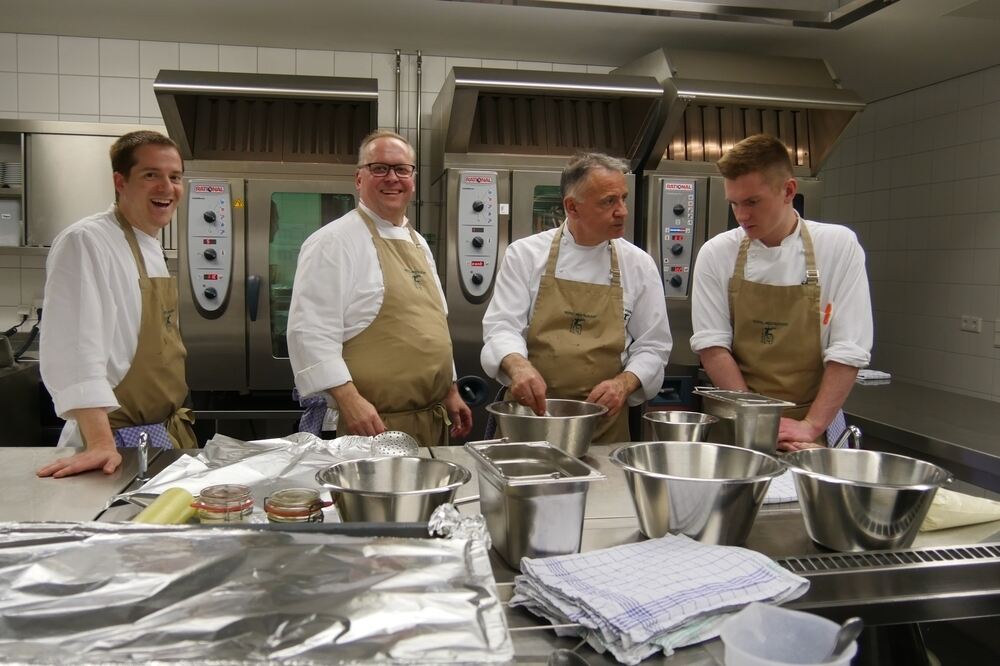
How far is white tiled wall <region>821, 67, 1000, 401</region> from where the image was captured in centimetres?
390

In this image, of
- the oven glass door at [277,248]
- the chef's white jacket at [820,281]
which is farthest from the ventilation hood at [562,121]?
the chef's white jacket at [820,281]

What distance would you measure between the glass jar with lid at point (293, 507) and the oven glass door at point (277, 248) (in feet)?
7.97

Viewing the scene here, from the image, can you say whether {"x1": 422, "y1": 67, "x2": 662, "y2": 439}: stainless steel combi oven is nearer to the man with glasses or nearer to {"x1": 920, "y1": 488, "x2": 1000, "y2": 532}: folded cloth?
the man with glasses

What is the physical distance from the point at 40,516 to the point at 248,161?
2553mm

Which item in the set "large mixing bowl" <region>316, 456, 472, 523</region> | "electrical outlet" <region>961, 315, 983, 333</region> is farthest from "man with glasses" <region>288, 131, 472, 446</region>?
"electrical outlet" <region>961, 315, 983, 333</region>

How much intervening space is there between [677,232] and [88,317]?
268 cm

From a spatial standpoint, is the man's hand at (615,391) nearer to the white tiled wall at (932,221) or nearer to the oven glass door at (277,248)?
the oven glass door at (277,248)

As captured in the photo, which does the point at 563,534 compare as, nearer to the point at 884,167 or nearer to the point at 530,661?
the point at 530,661

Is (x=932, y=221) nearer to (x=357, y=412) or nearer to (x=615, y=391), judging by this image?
(x=615, y=391)

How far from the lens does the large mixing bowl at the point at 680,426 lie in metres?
1.65

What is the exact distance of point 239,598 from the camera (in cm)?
82

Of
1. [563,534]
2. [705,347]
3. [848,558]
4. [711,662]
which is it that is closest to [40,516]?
[563,534]

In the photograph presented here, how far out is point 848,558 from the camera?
1.26 metres

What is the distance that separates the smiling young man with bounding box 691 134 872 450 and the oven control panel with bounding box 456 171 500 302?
1440 mm
